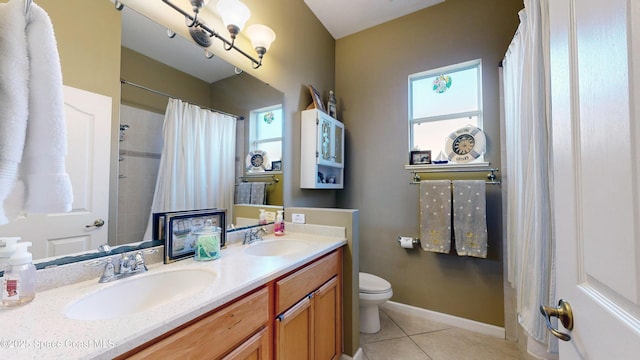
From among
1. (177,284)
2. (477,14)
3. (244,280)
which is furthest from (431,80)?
(177,284)

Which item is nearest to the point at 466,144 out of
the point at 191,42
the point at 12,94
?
the point at 191,42

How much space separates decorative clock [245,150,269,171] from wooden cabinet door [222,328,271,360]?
1113 mm

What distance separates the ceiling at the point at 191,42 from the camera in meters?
1.17

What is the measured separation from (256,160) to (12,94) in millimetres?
1310

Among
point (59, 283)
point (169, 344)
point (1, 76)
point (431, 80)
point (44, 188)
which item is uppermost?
point (431, 80)

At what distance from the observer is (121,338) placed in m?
0.60

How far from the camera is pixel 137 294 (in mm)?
957

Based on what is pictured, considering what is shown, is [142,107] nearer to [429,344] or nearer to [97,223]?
[97,223]

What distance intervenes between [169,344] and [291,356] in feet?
2.29

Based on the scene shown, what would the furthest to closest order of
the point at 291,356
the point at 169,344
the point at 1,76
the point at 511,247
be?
the point at 511,247 → the point at 291,356 → the point at 169,344 → the point at 1,76

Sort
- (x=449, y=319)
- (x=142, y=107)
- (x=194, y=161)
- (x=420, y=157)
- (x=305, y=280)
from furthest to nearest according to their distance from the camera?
(x=420, y=157) → (x=449, y=319) → (x=194, y=161) → (x=305, y=280) → (x=142, y=107)

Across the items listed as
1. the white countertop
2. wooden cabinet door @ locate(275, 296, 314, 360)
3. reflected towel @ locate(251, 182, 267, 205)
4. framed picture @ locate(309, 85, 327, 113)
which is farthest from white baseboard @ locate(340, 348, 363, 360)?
framed picture @ locate(309, 85, 327, 113)

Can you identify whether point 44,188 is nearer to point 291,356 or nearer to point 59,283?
point 59,283

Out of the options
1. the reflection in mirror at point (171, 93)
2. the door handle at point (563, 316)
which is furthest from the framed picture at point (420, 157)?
the door handle at point (563, 316)
